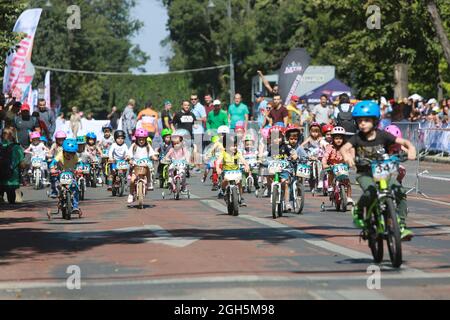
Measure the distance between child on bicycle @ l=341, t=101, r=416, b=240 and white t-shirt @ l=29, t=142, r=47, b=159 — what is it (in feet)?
63.6

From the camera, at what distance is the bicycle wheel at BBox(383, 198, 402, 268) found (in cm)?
1314

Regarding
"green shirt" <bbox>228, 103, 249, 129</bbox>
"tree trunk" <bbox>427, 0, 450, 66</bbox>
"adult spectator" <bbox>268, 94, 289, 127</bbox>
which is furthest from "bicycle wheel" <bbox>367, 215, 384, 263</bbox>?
"green shirt" <bbox>228, 103, 249, 129</bbox>

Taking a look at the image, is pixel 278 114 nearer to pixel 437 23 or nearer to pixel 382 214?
pixel 437 23

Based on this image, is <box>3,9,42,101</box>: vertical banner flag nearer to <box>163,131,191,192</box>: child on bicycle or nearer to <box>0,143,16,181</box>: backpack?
<box>0,143,16,181</box>: backpack

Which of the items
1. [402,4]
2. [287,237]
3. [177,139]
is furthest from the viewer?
[402,4]

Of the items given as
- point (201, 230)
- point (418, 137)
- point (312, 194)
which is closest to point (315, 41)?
point (418, 137)

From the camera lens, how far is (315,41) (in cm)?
8600

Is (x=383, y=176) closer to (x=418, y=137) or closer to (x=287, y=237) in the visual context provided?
(x=287, y=237)

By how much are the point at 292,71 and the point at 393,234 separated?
2905cm

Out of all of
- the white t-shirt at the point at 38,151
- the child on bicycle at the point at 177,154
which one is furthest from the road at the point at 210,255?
the white t-shirt at the point at 38,151

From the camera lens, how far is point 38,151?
32875 mm

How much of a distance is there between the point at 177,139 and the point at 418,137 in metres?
13.3

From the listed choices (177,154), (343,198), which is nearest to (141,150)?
(177,154)

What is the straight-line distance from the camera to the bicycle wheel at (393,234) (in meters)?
13.1
